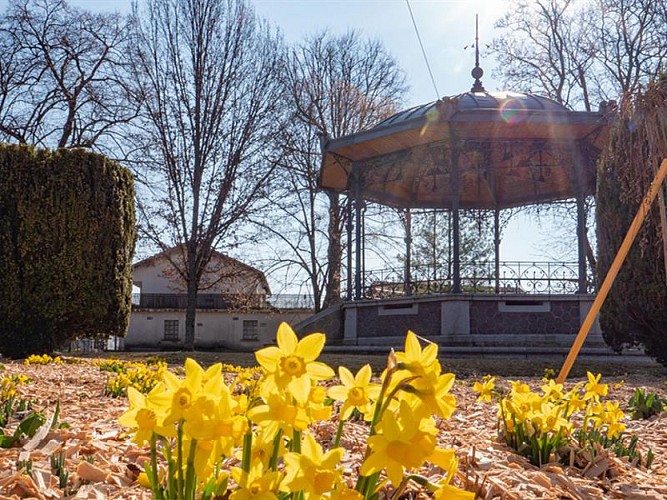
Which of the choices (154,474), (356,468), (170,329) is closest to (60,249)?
(356,468)

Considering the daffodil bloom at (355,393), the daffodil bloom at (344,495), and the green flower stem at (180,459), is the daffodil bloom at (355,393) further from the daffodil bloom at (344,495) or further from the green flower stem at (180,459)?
the green flower stem at (180,459)

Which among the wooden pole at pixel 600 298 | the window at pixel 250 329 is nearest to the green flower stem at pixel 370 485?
the wooden pole at pixel 600 298

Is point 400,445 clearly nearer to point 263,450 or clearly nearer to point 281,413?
point 281,413

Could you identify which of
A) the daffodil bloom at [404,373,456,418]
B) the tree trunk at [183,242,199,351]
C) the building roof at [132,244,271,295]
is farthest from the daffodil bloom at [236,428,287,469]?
the building roof at [132,244,271,295]

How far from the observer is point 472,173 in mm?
14359

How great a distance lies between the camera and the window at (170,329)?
28.1 metres

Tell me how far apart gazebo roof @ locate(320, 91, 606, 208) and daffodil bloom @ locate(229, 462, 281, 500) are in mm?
9885

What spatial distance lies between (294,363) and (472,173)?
14.1 m

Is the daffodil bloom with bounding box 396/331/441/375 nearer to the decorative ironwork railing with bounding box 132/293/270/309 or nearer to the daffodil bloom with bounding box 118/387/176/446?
the daffodil bloom with bounding box 118/387/176/446

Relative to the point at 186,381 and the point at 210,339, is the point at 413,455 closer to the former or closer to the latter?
the point at 186,381

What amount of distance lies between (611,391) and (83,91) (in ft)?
55.0

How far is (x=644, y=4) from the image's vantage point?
15758mm

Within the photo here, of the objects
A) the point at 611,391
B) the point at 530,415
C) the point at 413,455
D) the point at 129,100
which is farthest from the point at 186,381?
the point at 129,100

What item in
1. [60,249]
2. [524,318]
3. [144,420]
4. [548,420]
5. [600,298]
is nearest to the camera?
[144,420]
